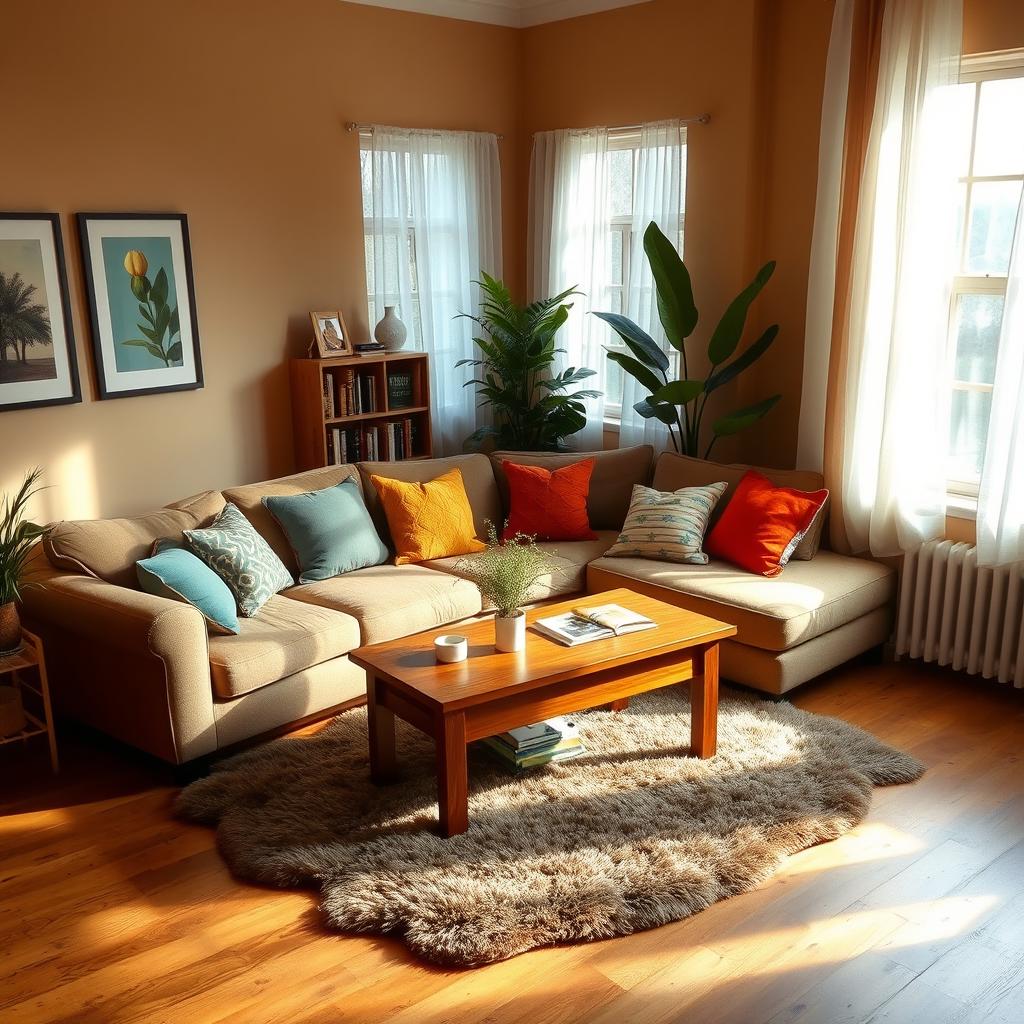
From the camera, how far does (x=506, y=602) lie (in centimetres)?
361

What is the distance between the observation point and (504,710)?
11.2ft

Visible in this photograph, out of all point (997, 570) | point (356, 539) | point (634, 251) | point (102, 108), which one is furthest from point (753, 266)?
point (102, 108)

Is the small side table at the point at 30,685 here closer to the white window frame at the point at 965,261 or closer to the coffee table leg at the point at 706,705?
the coffee table leg at the point at 706,705

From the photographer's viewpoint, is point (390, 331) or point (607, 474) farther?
point (390, 331)

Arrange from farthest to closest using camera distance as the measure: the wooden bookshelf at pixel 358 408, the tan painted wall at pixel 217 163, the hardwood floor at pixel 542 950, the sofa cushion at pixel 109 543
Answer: the wooden bookshelf at pixel 358 408 < the tan painted wall at pixel 217 163 < the sofa cushion at pixel 109 543 < the hardwood floor at pixel 542 950

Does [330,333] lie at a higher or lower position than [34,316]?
lower

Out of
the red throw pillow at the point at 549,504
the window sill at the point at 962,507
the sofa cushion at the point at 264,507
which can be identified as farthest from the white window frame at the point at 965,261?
the sofa cushion at the point at 264,507

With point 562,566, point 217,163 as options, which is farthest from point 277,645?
point 217,163

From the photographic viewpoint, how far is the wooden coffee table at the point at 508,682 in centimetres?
330

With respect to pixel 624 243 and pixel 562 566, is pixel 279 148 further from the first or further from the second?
pixel 562 566

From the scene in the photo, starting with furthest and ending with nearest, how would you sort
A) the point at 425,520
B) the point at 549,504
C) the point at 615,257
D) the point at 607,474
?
the point at 615,257, the point at 607,474, the point at 549,504, the point at 425,520

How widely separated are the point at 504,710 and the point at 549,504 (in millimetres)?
1965

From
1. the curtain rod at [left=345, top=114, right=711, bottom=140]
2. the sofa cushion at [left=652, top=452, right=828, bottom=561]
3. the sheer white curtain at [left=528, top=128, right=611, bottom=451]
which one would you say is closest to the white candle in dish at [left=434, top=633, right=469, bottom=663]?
the sofa cushion at [left=652, top=452, right=828, bottom=561]

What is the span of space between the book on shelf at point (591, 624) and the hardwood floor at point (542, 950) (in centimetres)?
95
